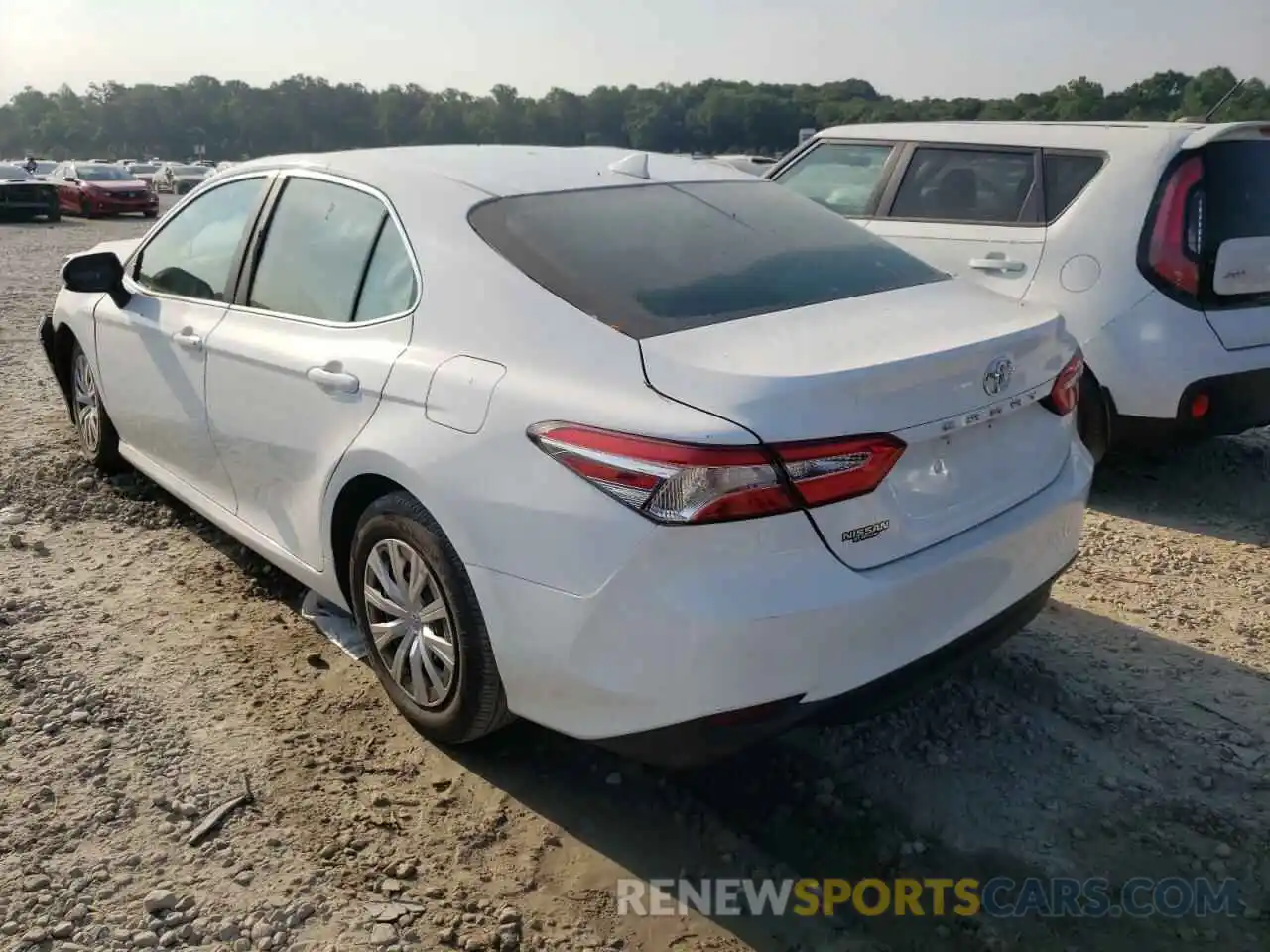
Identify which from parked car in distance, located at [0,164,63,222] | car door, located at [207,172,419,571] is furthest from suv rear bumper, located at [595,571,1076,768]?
parked car in distance, located at [0,164,63,222]

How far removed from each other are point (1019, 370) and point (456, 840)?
181cm

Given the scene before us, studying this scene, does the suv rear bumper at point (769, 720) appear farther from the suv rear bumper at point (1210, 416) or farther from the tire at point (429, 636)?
the suv rear bumper at point (1210, 416)

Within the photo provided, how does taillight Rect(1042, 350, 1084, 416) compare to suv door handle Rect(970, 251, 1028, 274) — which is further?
suv door handle Rect(970, 251, 1028, 274)

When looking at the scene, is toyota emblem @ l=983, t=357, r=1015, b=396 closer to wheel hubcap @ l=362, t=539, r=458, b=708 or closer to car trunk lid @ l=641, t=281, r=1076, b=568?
car trunk lid @ l=641, t=281, r=1076, b=568

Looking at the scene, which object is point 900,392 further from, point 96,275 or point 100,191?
point 100,191

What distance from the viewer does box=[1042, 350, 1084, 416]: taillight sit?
287cm

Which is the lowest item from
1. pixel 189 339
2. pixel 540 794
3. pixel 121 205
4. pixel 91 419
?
pixel 121 205

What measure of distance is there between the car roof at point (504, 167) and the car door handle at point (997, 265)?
1878 mm

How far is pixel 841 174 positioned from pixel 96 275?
12.9ft

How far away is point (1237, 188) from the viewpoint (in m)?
4.73

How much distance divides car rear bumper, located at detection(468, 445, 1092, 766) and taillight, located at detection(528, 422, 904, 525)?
0.05 meters

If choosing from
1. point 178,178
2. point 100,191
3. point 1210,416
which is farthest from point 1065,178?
point 178,178

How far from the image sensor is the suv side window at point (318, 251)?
10.3 feet

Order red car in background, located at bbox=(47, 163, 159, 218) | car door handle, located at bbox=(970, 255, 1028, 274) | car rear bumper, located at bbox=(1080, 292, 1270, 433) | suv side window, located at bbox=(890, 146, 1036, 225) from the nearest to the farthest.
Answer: car rear bumper, located at bbox=(1080, 292, 1270, 433) → car door handle, located at bbox=(970, 255, 1028, 274) → suv side window, located at bbox=(890, 146, 1036, 225) → red car in background, located at bbox=(47, 163, 159, 218)
